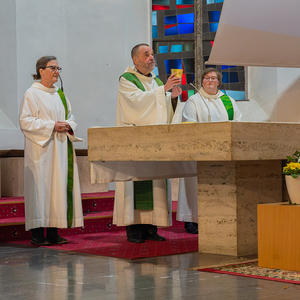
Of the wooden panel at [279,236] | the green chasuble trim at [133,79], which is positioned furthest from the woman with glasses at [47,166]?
the wooden panel at [279,236]

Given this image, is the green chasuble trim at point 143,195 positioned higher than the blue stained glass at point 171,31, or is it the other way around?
the blue stained glass at point 171,31

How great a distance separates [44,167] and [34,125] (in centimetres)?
44

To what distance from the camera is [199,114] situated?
611cm

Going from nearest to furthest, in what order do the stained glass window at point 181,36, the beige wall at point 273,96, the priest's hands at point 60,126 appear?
the priest's hands at point 60,126 < the beige wall at point 273,96 < the stained glass window at point 181,36

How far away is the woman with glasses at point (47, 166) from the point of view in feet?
Answer: 17.7

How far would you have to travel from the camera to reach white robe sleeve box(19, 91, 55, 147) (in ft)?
17.8

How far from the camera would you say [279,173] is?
4566 mm

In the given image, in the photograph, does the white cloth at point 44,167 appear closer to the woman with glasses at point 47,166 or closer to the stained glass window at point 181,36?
the woman with glasses at point 47,166

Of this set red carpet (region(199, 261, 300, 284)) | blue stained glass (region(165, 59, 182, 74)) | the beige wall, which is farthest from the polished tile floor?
blue stained glass (region(165, 59, 182, 74))

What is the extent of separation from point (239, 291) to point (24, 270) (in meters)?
1.68

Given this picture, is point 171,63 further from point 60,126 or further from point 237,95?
point 60,126

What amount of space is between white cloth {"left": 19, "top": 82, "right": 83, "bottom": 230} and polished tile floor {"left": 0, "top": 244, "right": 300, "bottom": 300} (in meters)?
0.85

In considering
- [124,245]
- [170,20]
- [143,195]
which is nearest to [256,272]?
[124,245]

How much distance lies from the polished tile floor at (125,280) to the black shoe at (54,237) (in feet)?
2.65
